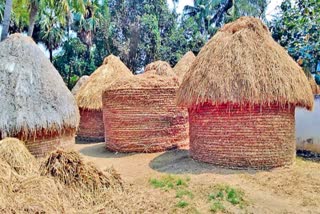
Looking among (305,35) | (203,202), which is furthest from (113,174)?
(305,35)

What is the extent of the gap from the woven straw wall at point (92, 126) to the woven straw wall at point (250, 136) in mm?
7482

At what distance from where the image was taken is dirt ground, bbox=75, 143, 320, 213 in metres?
5.70

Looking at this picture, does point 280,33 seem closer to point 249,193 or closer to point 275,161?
point 275,161

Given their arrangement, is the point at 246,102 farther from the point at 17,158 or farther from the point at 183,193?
the point at 17,158

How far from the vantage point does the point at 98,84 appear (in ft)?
48.5

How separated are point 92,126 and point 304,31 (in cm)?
911

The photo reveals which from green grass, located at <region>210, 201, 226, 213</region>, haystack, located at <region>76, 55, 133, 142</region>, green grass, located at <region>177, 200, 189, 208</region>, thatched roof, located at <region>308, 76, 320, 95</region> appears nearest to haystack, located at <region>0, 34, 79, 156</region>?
green grass, located at <region>177, 200, 189, 208</region>

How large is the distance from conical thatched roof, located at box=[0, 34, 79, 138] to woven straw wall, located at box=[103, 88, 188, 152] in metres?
2.12

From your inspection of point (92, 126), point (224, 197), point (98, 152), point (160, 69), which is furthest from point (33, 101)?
point (92, 126)

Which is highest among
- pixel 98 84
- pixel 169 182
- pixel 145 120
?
pixel 98 84

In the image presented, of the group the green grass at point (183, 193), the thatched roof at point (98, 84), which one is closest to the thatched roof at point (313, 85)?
the thatched roof at point (98, 84)

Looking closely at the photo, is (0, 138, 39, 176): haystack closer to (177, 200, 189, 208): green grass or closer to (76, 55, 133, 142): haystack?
(177, 200, 189, 208): green grass

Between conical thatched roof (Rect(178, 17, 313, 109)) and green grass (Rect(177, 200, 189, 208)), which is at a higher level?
conical thatched roof (Rect(178, 17, 313, 109))

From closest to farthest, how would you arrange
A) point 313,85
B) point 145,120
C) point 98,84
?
point 145,120 < point 313,85 < point 98,84
